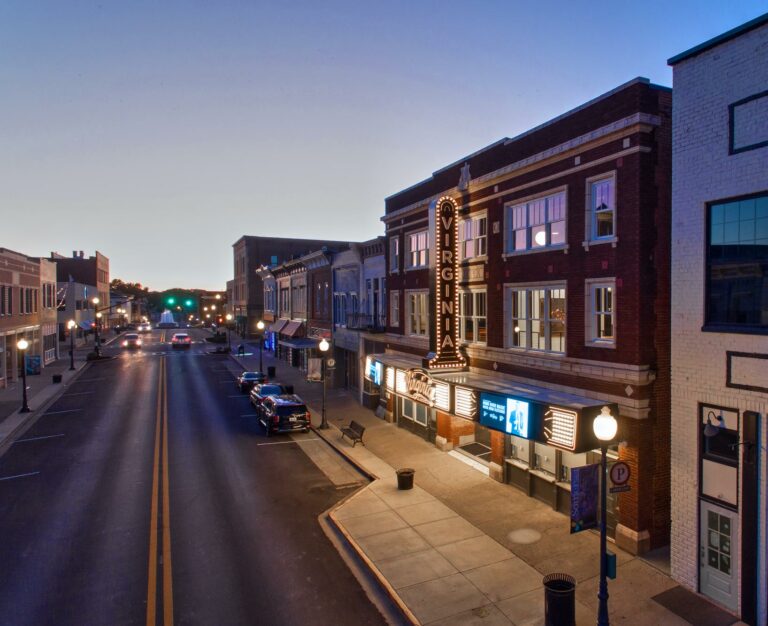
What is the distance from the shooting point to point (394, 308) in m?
26.8

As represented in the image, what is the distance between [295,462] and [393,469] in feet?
13.1

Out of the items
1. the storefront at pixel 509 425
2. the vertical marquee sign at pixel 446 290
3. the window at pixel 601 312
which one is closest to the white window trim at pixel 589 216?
the window at pixel 601 312

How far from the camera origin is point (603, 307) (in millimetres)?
14312

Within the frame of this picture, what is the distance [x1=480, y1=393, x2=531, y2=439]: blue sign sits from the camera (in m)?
14.8

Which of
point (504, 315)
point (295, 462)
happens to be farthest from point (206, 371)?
point (504, 315)

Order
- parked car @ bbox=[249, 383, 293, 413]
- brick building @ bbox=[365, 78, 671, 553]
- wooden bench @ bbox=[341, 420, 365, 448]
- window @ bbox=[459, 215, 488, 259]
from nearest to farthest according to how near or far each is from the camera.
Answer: brick building @ bbox=[365, 78, 671, 553]
window @ bbox=[459, 215, 488, 259]
wooden bench @ bbox=[341, 420, 365, 448]
parked car @ bbox=[249, 383, 293, 413]

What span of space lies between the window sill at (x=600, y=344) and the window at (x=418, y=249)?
10.5m

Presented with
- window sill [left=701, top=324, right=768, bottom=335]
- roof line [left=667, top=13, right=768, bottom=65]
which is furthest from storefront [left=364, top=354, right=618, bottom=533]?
roof line [left=667, top=13, right=768, bottom=65]

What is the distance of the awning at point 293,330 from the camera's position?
4678 centimetres

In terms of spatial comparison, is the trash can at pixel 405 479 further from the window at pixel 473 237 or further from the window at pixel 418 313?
the window at pixel 473 237

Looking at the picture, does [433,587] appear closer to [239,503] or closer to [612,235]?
[239,503]

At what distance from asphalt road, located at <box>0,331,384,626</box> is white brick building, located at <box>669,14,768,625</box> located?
709cm

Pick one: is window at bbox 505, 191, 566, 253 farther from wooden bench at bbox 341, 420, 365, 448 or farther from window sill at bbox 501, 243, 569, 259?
wooden bench at bbox 341, 420, 365, 448

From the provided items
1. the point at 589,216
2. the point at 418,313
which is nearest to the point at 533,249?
the point at 589,216
